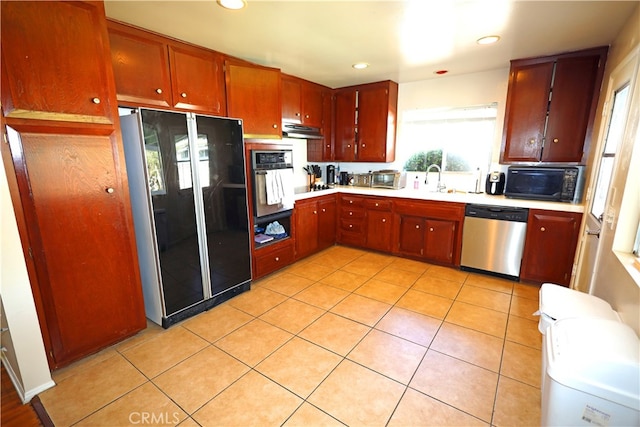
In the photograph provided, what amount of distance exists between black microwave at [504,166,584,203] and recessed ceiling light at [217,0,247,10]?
115 inches

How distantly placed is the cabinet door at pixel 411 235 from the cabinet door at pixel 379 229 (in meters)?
0.17

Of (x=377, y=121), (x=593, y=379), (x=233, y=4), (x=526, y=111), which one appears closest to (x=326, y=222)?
(x=377, y=121)

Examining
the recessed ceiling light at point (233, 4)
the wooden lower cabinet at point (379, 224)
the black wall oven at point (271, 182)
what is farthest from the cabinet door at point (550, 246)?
the recessed ceiling light at point (233, 4)

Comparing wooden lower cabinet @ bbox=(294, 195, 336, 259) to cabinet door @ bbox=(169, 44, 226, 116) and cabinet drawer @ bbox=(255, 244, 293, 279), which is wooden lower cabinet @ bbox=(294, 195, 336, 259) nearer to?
cabinet drawer @ bbox=(255, 244, 293, 279)

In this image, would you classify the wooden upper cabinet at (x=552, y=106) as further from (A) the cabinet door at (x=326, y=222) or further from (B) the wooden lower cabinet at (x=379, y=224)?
(A) the cabinet door at (x=326, y=222)

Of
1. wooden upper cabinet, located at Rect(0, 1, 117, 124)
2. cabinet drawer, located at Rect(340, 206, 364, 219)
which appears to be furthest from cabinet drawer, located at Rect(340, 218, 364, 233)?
wooden upper cabinet, located at Rect(0, 1, 117, 124)

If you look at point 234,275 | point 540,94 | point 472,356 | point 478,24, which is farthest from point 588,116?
point 234,275

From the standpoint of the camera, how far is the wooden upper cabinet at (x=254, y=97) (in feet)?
8.90

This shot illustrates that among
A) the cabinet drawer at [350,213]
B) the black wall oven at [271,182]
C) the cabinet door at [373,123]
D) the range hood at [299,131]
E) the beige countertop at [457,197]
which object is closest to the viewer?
the beige countertop at [457,197]

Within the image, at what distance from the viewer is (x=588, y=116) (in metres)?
2.66

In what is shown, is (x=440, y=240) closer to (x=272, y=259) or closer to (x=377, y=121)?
(x=377, y=121)

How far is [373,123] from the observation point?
3.96 meters

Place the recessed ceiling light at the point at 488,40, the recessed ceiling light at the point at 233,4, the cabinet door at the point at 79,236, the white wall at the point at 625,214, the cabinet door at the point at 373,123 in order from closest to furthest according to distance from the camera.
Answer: the white wall at the point at 625,214 → the cabinet door at the point at 79,236 → the recessed ceiling light at the point at 233,4 → the recessed ceiling light at the point at 488,40 → the cabinet door at the point at 373,123

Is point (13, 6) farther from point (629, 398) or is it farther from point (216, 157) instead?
point (629, 398)
